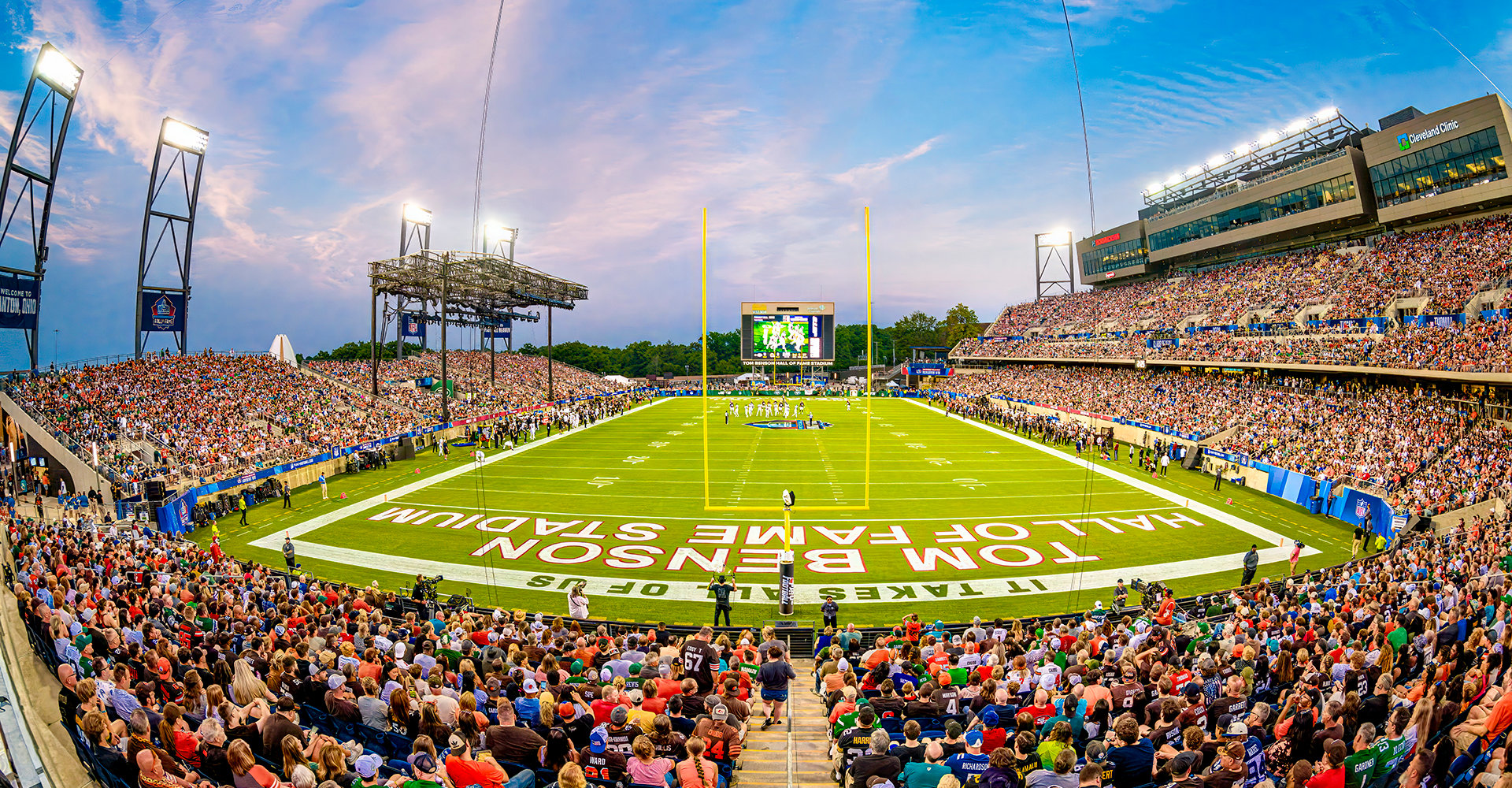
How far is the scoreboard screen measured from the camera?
44.7 m

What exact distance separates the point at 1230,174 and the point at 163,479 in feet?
223

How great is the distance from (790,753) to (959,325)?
11659 cm

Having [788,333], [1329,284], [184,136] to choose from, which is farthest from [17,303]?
[1329,284]

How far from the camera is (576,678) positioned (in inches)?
274

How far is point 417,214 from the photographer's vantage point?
53.8 meters

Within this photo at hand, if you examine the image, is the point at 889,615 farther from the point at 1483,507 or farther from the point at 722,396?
the point at 722,396

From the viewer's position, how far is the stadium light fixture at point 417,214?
5240 cm

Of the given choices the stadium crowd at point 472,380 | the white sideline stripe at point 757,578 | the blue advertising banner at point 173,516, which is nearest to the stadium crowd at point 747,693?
the white sideline stripe at point 757,578

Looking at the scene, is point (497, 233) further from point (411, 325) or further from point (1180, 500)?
point (1180, 500)

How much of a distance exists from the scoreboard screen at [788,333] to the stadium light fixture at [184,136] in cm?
3131

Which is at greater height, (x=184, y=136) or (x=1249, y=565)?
(x=184, y=136)

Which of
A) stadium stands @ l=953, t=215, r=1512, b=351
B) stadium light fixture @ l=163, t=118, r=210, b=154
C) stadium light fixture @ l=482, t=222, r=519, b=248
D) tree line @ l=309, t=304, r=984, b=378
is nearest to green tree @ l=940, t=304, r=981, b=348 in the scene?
tree line @ l=309, t=304, r=984, b=378

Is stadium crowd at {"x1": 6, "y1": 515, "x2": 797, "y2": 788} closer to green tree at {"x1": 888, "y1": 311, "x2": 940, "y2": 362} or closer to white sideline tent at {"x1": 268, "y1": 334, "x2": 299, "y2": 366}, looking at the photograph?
white sideline tent at {"x1": 268, "y1": 334, "x2": 299, "y2": 366}

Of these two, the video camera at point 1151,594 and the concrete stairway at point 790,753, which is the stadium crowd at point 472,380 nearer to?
the concrete stairway at point 790,753
